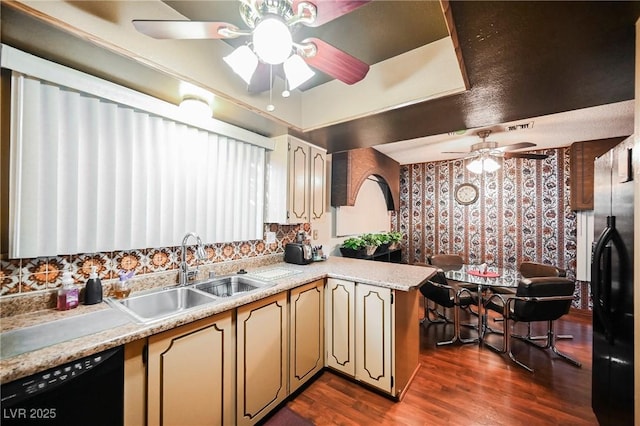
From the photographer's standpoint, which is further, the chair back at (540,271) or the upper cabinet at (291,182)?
the chair back at (540,271)

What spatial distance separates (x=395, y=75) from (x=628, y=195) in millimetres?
1384

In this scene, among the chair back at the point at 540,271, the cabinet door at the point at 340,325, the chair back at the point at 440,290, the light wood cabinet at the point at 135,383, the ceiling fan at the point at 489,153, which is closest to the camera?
the light wood cabinet at the point at 135,383

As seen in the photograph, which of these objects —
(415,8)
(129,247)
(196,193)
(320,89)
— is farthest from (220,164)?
(415,8)

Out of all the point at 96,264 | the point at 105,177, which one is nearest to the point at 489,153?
the point at 105,177

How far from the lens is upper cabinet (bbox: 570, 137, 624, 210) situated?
Answer: 336cm

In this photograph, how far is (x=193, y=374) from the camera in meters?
1.28

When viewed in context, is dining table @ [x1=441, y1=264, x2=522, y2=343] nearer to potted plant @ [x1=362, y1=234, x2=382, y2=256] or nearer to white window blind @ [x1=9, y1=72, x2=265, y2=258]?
potted plant @ [x1=362, y1=234, x2=382, y2=256]

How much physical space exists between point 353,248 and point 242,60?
2676 millimetres

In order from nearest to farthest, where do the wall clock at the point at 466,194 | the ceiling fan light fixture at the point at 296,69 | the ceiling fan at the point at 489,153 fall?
the ceiling fan light fixture at the point at 296,69, the ceiling fan at the point at 489,153, the wall clock at the point at 466,194

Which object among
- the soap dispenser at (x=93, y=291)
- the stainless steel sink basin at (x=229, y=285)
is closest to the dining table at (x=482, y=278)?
the stainless steel sink basin at (x=229, y=285)

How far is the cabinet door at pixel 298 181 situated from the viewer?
237cm

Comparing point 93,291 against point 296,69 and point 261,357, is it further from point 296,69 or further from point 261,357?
point 296,69

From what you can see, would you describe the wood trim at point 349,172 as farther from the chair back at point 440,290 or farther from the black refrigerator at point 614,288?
the black refrigerator at point 614,288

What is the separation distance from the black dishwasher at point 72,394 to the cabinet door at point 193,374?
129 millimetres
